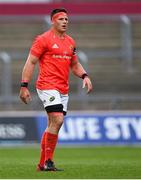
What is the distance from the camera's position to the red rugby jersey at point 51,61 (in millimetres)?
10797

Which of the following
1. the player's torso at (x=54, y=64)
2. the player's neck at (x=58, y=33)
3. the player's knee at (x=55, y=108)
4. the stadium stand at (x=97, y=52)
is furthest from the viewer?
the stadium stand at (x=97, y=52)

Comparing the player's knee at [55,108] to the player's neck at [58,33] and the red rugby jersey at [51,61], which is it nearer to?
the red rugby jersey at [51,61]

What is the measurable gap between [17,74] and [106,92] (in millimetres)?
2993

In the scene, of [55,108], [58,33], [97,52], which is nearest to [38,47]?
[58,33]

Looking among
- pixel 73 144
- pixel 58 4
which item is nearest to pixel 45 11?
pixel 58 4

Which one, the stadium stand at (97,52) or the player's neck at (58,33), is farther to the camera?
the stadium stand at (97,52)

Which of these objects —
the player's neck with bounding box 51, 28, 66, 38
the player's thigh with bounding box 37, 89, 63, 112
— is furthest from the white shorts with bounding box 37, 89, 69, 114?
the player's neck with bounding box 51, 28, 66, 38

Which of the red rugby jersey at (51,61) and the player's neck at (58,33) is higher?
the player's neck at (58,33)

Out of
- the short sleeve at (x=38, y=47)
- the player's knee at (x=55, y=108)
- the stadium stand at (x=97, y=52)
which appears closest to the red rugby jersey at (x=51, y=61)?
the short sleeve at (x=38, y=47)

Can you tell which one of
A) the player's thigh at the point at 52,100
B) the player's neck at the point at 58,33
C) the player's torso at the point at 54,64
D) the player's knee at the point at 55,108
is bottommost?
the player's knee at the point at 55,108

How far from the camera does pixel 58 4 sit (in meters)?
27.4

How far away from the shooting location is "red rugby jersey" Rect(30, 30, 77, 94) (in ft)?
35.4

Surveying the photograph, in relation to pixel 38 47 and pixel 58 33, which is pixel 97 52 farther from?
pixel 38 47

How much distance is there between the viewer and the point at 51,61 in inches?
427
